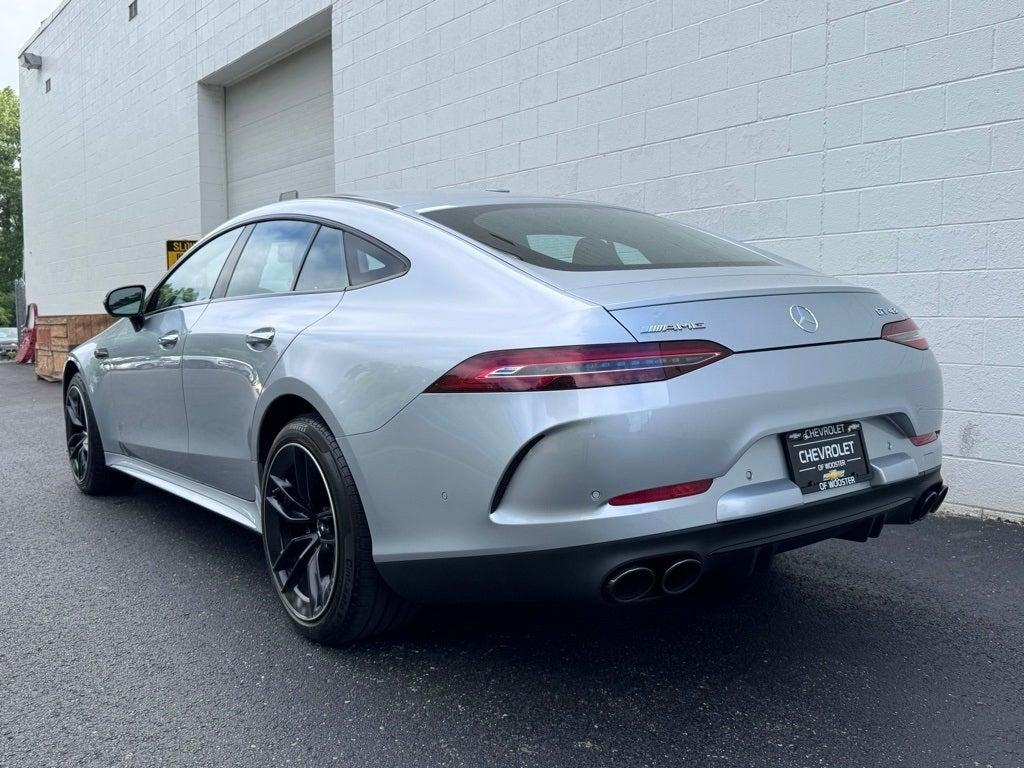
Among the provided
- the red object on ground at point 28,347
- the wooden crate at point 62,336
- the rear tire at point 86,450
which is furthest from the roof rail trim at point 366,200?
the red object on ground at point 28,347

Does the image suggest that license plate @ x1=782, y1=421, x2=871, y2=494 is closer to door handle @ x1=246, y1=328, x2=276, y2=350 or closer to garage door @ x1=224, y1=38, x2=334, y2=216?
door handle @ x1=246, y1=328, x2=276, y2=350

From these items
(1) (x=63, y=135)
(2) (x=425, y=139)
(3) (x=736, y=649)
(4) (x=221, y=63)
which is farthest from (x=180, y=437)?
(1) (x=63, y=135)

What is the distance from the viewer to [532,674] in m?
2.88

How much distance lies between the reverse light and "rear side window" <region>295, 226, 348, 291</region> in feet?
6.22

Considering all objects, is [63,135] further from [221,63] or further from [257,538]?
[257,538]

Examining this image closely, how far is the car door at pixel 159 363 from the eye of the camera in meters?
4.15

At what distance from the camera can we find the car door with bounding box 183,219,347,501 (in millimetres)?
3312

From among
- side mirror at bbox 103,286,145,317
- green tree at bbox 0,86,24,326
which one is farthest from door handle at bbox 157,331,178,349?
green tree at bbox 0,86,24,326

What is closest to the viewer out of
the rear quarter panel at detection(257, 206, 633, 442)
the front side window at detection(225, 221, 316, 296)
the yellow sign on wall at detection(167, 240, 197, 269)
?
the rear quarter panel at detection(257, 206, 633, 442)

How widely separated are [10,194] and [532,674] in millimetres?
52549

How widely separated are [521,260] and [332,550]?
1101 millimetres

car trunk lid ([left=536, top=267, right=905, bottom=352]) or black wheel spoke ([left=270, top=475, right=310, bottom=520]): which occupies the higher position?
car trunk lid ([left=536, top=267, right=905, bottom=352])

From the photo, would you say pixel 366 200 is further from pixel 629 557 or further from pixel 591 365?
pixel 629 557

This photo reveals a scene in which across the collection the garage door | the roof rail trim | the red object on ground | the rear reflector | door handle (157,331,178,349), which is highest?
the garage door
